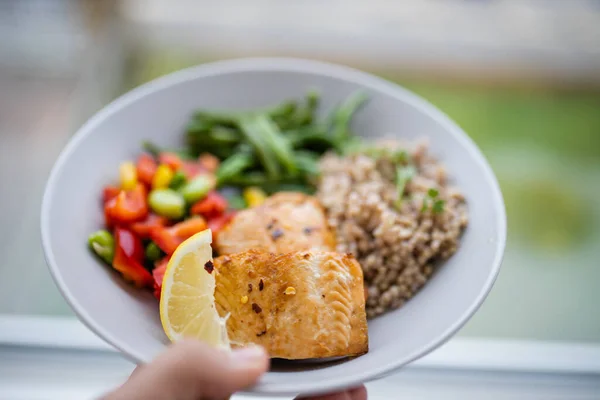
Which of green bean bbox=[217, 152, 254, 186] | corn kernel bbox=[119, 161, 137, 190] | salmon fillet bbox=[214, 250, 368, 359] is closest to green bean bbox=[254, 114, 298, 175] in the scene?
green bean bbox=[217, 152, 254, 186]

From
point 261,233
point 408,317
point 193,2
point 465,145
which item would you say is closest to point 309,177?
point 261,233

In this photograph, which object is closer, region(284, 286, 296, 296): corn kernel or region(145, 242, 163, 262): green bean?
region(284, 286, 296, 296): corn kernel

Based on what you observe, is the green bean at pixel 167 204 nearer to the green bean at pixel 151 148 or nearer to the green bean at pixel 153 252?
the green bean at pixel 153 252

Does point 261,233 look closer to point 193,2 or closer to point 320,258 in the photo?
point 320,258

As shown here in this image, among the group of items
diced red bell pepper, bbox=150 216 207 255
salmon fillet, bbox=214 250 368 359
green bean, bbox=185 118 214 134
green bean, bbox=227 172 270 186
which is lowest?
salmon fillet, bbox=214 250 368 359

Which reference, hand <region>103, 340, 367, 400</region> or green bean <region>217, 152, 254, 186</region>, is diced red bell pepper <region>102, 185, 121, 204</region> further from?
hand <region>103, 340, 367, 400</region>

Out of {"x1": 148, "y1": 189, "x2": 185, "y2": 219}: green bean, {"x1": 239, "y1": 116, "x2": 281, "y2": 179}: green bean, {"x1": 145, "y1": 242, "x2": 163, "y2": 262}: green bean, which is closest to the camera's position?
{"x1": 145, "y1": 242, "x2": 163, "y2": 262}: green bean

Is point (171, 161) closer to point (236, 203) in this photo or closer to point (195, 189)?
point (195, 189)
